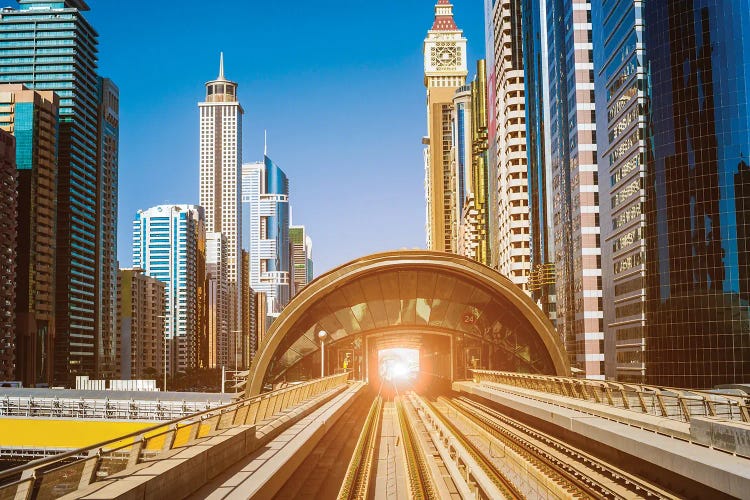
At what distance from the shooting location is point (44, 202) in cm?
15600

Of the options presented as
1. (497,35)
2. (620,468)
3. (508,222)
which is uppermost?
(497,35)

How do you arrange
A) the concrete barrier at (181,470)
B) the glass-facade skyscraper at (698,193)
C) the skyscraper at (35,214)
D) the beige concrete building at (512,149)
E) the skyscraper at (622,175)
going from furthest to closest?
the skyscraper at (35,214) < the beige concrete building at (512,149) < the skyscraper at (622,175) < the glass-facade skyscraper at (698,193) < the concrete barrier at (181,470)

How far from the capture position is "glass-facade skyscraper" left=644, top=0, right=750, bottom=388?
74062 millimetres

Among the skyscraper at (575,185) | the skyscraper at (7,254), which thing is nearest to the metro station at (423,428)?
the skyscraper at (575,185)

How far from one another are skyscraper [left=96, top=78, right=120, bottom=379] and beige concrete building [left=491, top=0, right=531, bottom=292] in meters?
93.4

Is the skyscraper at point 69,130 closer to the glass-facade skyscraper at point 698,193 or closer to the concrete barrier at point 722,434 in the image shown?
the glass-facade skyscraper at point 698,193

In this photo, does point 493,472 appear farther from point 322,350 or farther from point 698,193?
point 698,193

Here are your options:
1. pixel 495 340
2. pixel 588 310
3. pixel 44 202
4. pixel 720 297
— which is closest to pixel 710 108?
pixel 720 297

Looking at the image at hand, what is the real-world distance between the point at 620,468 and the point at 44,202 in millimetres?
152648

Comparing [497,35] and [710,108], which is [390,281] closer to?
[710,108]

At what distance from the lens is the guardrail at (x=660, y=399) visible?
55.5 feet

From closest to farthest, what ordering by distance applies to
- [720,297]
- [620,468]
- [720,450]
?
[720,450]
[620,468]
[720,297]

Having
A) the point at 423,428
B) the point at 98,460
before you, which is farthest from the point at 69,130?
the point at 98,460

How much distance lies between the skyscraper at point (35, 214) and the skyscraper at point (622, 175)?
3948 inches
